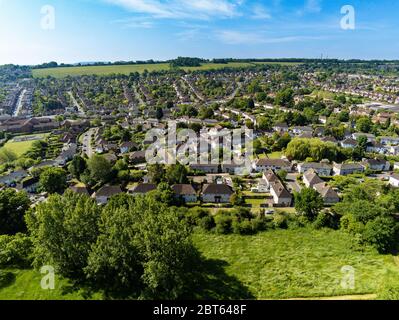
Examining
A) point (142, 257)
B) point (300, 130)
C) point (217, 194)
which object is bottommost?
point (142, 257)

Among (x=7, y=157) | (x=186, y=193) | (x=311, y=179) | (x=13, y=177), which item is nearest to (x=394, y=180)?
(x=311, y=179)

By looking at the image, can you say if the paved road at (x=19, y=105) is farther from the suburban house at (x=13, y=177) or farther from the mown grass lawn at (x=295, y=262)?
the mown grass lawn at (x=295, y=262)

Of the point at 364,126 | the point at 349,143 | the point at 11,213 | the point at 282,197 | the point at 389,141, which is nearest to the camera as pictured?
the point at 11,213

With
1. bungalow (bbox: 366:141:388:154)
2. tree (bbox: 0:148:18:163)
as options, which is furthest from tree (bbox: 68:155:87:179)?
bungalow (bbox: 366:141:388:154)

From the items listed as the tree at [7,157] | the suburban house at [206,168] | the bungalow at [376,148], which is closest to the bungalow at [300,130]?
the bungalow at [376,148]

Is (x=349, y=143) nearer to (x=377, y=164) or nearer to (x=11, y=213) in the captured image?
(x=377, y=164)

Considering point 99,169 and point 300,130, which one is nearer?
point 99,169

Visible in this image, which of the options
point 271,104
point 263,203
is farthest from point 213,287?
Result: point 271,104

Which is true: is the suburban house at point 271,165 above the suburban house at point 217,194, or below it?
above
